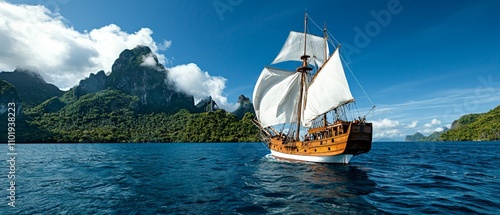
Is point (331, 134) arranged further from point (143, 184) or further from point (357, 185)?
point (143, 184)

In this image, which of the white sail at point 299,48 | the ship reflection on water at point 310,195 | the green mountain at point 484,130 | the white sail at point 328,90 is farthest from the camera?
the green mountain at point 484,130

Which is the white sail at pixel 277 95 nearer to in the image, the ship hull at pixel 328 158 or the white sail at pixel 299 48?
the white sail at pixel 299 48

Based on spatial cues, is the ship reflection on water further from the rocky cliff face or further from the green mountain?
the rocky cliff face

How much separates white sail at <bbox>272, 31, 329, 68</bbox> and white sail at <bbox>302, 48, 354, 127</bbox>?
14.4 metres

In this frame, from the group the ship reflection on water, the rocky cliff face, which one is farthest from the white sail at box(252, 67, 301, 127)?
the rocky cliff face

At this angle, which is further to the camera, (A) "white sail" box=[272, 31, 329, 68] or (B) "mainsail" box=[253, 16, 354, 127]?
(A) "white sail" box=[272, 31, 329, 68]

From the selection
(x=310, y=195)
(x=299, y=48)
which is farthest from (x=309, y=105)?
(x=310, y=195)

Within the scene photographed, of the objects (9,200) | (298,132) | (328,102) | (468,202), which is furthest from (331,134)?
(9,200)

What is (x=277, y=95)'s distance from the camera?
172ft

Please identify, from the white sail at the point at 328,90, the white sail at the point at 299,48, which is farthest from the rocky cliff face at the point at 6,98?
the white sail at the point at 328,90

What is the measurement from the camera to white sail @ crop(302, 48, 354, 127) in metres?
35.8

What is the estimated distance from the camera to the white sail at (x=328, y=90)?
35763mm

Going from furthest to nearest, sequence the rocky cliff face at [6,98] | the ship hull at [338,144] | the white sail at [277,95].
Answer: the rocky cliff face at [6,98]
the white sail at [277,95]
the ship hull at [338,144]

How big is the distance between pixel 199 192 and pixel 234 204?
3679mm
